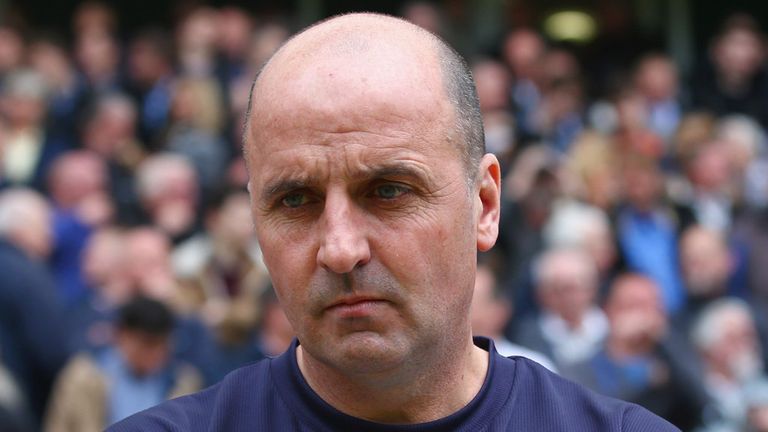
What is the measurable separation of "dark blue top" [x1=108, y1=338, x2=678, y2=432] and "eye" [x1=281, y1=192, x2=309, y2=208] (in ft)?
1.10

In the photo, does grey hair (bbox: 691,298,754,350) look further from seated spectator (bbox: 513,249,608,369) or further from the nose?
the nose

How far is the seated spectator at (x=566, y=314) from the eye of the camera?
278 inches

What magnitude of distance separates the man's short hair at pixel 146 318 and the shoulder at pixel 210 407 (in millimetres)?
4025

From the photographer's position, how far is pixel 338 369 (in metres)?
2.27

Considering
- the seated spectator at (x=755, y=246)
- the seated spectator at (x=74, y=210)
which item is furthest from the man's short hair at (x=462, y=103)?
the seated spectator at (x=755, y=246)

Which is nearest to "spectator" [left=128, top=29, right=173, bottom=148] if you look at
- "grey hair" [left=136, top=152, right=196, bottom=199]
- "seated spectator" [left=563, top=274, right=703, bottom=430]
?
"grey hair" [left=136, top=152, right=196, bottom=199]

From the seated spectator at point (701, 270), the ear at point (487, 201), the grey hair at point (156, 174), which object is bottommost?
the seated spectator at point (701, 270)

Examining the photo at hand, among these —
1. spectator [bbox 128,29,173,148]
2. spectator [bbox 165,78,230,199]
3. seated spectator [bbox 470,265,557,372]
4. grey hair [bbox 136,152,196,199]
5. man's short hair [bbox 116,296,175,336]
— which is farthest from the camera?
spectator [bbox 128,29,173,148]

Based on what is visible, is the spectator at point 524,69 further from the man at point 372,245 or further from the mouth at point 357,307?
the mouth at point 357,307

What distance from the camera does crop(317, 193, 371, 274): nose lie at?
2180 millimetres

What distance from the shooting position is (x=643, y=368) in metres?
7.01

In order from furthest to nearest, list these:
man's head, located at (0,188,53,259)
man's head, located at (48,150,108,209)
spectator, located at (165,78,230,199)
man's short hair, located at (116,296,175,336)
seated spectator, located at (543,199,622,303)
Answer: spectator, located at (165,78,230,199) → man's head, located at (48,150,108,209) → seated spectator, located at (543,199,622,303) → man's head, located at (0,188,53,259) → man's short hair, located at (116,296,175,336)

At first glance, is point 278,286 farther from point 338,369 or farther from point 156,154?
point 156,154

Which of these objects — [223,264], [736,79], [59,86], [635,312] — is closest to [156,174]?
[223,264]
